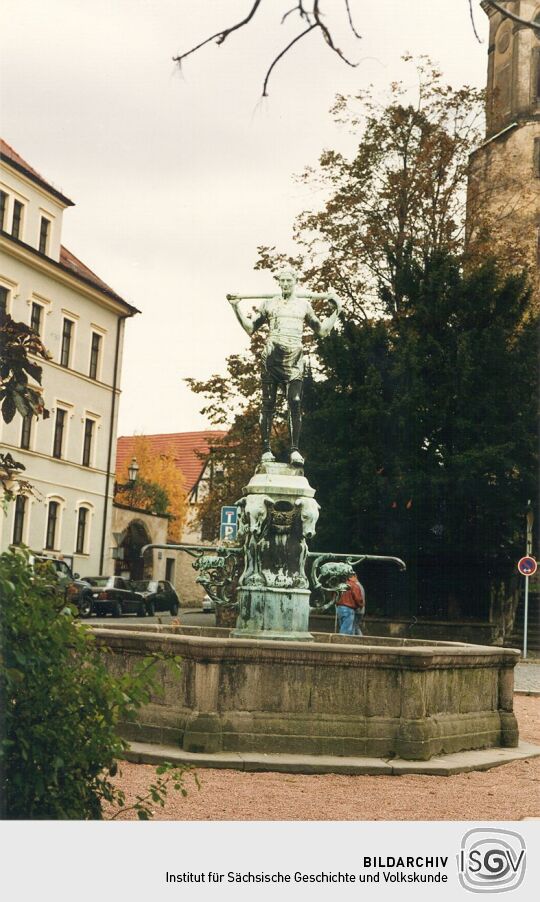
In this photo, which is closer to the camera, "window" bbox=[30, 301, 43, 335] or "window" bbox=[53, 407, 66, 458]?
"window" bbox=[30, 301, 43, 335]

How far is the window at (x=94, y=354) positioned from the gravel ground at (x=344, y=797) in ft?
10.7

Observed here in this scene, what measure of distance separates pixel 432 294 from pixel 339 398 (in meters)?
3.37

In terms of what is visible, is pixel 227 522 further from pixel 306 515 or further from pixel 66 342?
pixel 66 342

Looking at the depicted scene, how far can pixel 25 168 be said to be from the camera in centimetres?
664

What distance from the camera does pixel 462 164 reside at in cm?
2869

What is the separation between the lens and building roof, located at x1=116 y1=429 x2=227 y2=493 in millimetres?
12648

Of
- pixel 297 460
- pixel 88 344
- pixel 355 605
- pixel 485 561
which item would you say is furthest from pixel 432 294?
pixel 88 344

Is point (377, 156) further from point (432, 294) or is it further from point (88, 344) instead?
point (88, 344)

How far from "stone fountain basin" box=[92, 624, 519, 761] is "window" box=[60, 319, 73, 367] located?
234 centimetres

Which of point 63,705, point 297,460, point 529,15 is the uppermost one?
point 529,15

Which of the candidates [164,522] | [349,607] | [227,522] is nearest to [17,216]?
[349,607]

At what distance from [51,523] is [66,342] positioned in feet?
5.32

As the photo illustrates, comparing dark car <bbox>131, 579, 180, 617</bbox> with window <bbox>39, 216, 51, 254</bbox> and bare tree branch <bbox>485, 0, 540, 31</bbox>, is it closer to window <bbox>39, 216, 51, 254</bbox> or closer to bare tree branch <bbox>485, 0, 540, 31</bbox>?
window <bbox>39, 216, 51, 254</bbox>

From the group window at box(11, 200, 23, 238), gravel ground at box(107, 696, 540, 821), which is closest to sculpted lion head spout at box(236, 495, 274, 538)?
gravel ground at box(107, 696, 540, 821)
